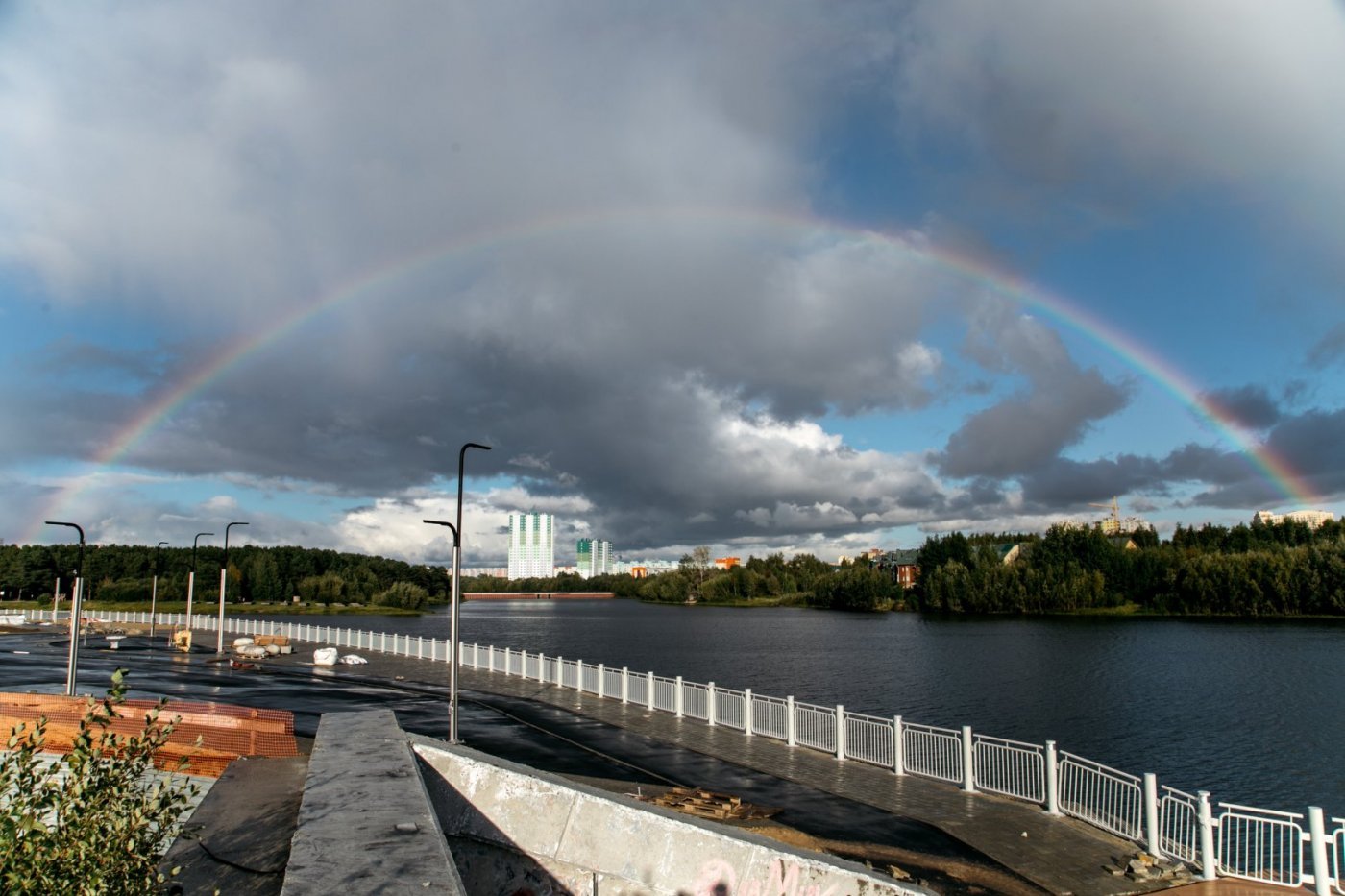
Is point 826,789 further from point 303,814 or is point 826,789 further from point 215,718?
point 303,814

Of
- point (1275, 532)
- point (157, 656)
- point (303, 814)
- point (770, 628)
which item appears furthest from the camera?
point (1275, 532)

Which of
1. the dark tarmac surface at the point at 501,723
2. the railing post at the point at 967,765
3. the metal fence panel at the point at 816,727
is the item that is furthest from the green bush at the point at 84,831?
the metal fence panel at the point at 816,727

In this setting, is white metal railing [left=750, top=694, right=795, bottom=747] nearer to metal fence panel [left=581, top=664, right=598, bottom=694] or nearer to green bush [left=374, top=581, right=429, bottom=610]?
metal fence panel [left=581, top=664, right=598, bottom=694]

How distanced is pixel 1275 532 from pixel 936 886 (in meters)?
154

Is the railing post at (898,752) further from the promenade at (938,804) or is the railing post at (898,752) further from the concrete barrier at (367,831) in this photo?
the concrete barrier at (367,831)

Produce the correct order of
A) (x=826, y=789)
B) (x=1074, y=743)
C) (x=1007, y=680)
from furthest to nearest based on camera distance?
(x=1007, y=680)
(x=1074, y=743)
(x=826, y=789)

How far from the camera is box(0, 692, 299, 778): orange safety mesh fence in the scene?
1177cm

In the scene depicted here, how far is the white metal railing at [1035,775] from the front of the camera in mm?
13312

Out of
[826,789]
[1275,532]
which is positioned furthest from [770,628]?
[826,789]

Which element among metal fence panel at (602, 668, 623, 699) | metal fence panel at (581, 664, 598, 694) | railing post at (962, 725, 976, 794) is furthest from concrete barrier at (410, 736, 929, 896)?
metal fence panel at (581, 664, 598, 694)

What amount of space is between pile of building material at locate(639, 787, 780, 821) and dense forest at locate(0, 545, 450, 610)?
5895 inches

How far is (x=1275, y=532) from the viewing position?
137 m

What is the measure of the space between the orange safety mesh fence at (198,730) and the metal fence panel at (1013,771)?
46.0ft

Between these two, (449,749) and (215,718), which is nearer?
(449,749)
